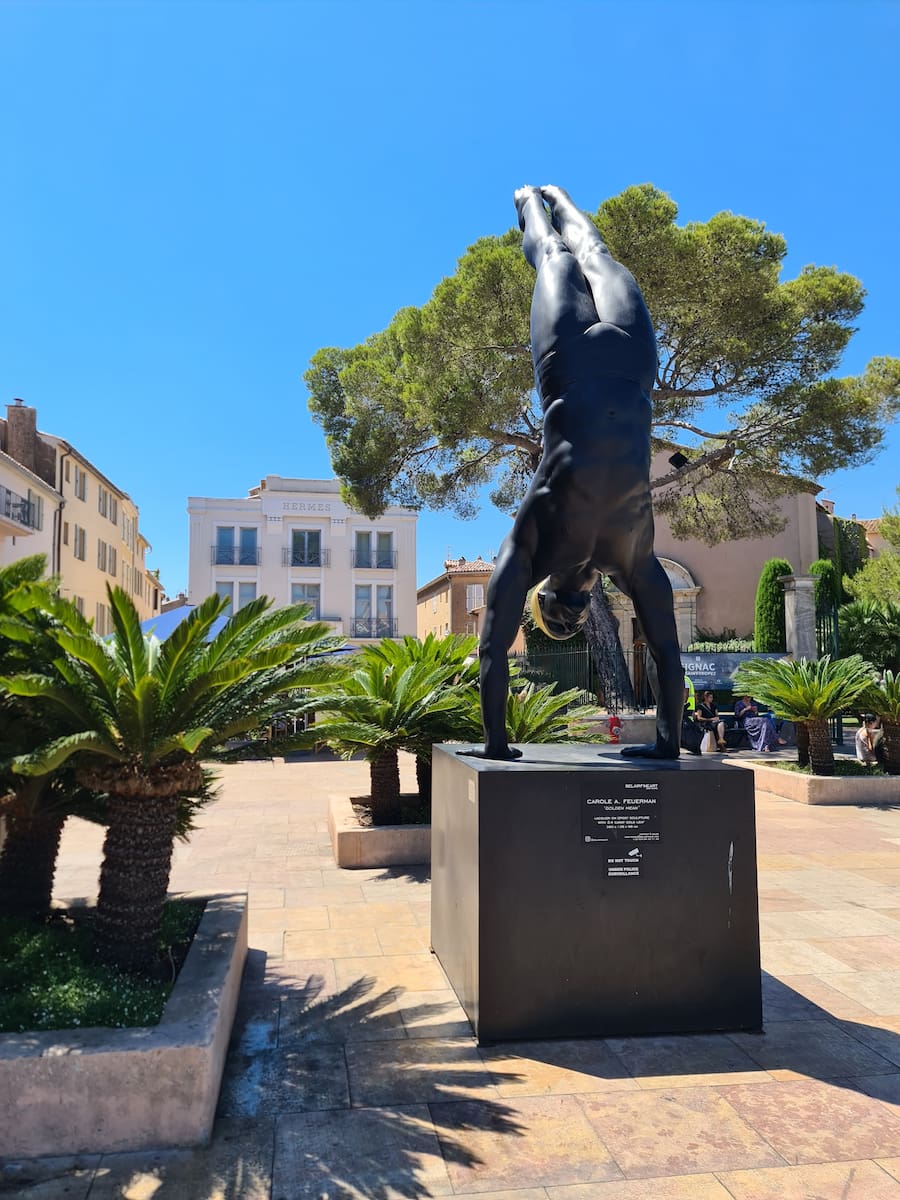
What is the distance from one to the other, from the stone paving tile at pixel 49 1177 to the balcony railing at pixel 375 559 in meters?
35.0

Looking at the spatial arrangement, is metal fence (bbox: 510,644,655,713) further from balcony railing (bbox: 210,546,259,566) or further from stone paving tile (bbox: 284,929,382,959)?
balcony railing (bbox: 210,546,259,566)

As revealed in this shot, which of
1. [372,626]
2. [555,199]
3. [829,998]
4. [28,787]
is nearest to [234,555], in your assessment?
[372,626]

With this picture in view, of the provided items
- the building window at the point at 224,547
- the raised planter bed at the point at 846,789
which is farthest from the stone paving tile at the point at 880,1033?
the building window at the point at 224,547

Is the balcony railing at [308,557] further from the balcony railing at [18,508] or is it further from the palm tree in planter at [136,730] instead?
the palm tree in planter at [136,730]

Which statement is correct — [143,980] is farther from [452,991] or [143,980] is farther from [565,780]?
[565,780]

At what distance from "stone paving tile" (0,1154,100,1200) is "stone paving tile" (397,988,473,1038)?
147 centimetres

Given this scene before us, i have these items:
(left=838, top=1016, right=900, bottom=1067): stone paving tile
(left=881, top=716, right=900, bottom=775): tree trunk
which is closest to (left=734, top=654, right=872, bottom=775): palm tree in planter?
(left=881, top=716, right=900, bottom=775): tree trunk

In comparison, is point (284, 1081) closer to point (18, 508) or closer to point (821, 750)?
point (821, 750)

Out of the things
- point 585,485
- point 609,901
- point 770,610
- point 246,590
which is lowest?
point 609,901

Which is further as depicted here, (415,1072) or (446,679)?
(446,679)

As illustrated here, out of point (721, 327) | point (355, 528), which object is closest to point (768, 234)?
point (721, 327)

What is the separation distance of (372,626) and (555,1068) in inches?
1347

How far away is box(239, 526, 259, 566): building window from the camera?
3659 cm

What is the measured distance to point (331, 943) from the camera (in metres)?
5.19
